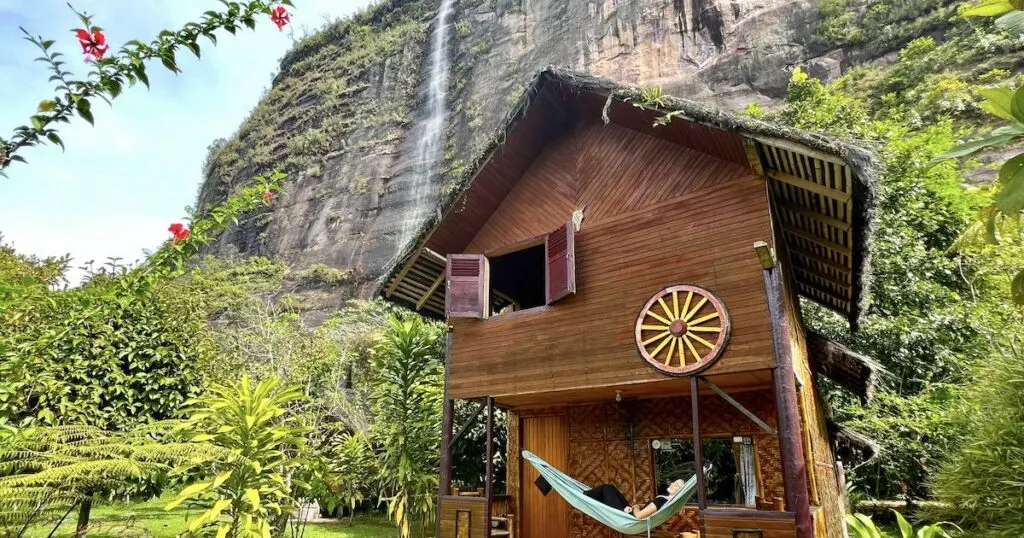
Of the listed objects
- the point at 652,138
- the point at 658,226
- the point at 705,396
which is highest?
the point at 652,138

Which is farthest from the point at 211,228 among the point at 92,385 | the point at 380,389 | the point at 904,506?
the point at 904,506

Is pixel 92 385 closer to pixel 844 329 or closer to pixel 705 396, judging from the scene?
pixel 705 396

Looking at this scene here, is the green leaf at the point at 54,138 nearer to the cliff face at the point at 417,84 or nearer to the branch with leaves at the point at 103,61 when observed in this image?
the branch with leaves at the point at 103,61

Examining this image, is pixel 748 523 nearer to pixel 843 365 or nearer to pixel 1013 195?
pixel 1013 195

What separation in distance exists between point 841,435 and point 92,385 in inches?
506

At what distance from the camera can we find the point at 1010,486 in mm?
7023

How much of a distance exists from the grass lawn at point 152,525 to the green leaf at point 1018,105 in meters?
11.0

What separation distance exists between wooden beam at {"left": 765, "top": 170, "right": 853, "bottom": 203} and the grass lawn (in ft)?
33.8

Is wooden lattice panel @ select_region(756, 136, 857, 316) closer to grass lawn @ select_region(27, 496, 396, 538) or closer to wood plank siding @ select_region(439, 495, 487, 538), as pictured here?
wood plank siding @ select_region(439, 495, 487, 538)

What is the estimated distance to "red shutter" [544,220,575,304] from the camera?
7566mm

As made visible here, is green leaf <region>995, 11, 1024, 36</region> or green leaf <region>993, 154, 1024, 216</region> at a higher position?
green leaf <region>995, 11, 1024, 36</region>

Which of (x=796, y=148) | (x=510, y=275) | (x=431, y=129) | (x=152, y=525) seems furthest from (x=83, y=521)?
(x=431, y=129)

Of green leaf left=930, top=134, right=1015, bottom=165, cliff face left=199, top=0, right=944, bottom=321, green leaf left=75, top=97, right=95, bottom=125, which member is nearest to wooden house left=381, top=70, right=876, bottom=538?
green leaf left=930, top=134, right=1015, bottom=165

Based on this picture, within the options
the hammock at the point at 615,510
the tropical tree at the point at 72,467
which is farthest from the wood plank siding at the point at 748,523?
the tropical tree at the point at 72,467
